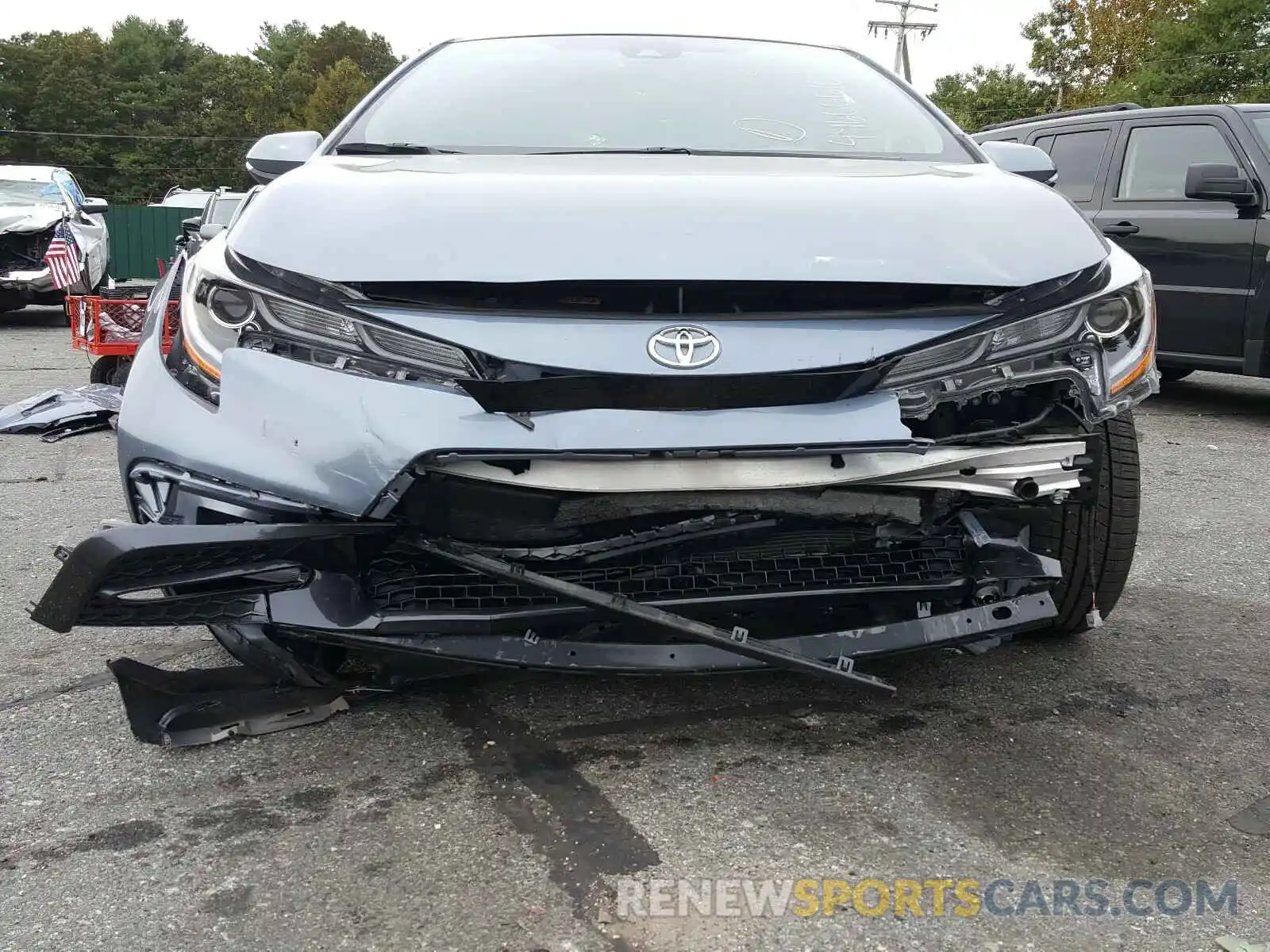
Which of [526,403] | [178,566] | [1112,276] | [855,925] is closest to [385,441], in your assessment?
[526,403]

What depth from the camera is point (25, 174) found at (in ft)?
43.1

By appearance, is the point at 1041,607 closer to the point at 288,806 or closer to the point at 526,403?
the point at 526,403

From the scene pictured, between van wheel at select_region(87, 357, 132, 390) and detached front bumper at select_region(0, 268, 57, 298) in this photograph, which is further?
detached front bumper at select_region(0, 268, 57, 298)

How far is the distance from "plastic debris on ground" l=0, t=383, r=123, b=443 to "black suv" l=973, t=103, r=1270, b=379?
5835 mm

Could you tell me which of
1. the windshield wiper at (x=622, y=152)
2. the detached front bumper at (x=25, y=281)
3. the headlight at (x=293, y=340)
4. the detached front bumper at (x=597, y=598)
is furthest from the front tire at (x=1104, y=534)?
the detached front bumper at (x=25, y=281)

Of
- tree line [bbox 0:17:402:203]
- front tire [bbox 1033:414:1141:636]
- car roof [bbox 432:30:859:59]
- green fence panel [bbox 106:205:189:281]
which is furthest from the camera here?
tree line [bbox 0:17:402:203]

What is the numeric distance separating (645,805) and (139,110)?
7433 cm

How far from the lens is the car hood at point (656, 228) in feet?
6.69

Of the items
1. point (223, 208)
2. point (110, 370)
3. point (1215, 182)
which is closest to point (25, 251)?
point (223, 208)

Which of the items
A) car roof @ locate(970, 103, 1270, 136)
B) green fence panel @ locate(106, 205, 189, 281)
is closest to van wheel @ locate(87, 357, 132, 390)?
car roof @ locate(970, 103, 1270, 136)

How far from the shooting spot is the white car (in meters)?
12.3

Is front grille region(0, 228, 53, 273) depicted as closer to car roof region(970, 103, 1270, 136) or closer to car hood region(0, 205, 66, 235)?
car hood region(0, 205, 66, 235)

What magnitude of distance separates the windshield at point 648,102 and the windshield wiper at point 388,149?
4cm

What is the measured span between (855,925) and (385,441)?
3.49ft
